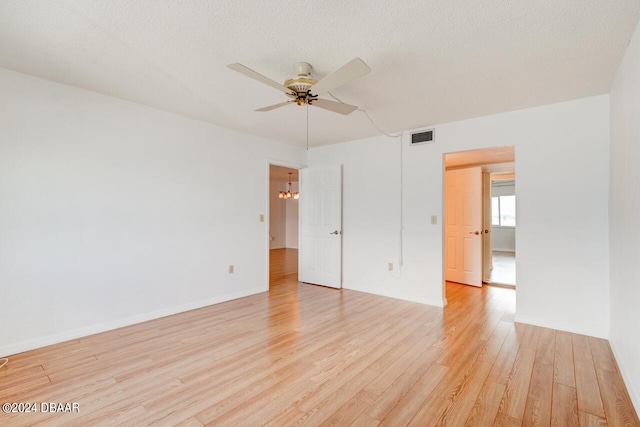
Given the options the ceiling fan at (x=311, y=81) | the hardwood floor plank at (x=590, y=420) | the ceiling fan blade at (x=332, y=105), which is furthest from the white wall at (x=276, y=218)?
the hardwood floor plank at (x=590, y=420)

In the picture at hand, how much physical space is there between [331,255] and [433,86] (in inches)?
118

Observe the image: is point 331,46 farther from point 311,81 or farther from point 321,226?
point 321,226

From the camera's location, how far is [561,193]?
3.13 metres

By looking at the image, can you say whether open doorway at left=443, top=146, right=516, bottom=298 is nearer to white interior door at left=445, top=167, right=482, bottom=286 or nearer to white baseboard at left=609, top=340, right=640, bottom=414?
white interior door at left=445, top=167, right=482, bottom=286

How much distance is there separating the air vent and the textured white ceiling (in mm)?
810

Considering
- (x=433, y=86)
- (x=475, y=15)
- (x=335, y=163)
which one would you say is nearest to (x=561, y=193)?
(x=433, y=86)

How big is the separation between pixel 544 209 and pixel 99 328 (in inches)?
188

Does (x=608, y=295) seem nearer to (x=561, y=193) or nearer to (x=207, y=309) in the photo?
(x=561, y=193)

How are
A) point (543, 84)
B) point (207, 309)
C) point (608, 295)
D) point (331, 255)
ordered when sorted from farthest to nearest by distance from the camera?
point (331, 255)
point (207, 309)
point (608, 295)
point (543, 84)

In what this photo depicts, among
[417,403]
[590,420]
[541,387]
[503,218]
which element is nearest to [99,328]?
[417,403]

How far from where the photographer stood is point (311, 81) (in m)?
2.27

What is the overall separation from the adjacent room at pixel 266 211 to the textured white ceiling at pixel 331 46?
2 centimetres

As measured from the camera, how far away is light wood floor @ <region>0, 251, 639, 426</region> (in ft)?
5.91

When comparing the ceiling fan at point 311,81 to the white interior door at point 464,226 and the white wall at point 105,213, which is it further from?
the white interior door at point 464,226
